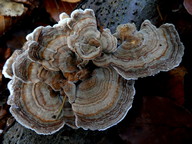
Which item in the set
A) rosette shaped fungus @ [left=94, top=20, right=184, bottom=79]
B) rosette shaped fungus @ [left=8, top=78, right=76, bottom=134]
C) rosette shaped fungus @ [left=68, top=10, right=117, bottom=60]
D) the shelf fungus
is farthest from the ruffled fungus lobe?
rosette shaped fungus @ [left=94, top=20, right=184, bottom=79]

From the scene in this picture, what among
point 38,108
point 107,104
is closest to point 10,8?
point 38,108

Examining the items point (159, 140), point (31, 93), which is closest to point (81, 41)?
point (31, 93)

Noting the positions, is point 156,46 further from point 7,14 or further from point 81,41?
point 7,14

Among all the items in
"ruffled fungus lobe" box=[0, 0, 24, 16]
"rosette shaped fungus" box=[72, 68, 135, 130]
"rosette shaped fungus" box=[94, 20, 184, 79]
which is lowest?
"rosette shaped fungus" box=[72, 68, 135, 130]

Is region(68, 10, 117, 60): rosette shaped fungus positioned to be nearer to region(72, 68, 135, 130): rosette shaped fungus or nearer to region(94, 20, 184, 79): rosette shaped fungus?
region(94, 20, 184, 79): rosette shaped fungus

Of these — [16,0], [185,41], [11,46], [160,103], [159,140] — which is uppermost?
[16,0]

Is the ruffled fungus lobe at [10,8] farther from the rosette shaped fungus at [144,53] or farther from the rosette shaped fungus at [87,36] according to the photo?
the rosette shaped fungus at [144,53]

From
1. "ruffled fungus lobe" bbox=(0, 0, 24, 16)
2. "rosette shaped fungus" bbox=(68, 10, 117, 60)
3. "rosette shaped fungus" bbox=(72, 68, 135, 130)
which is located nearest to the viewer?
"rosette shaped fungus" bbox=(68, 10, 117, 60)
